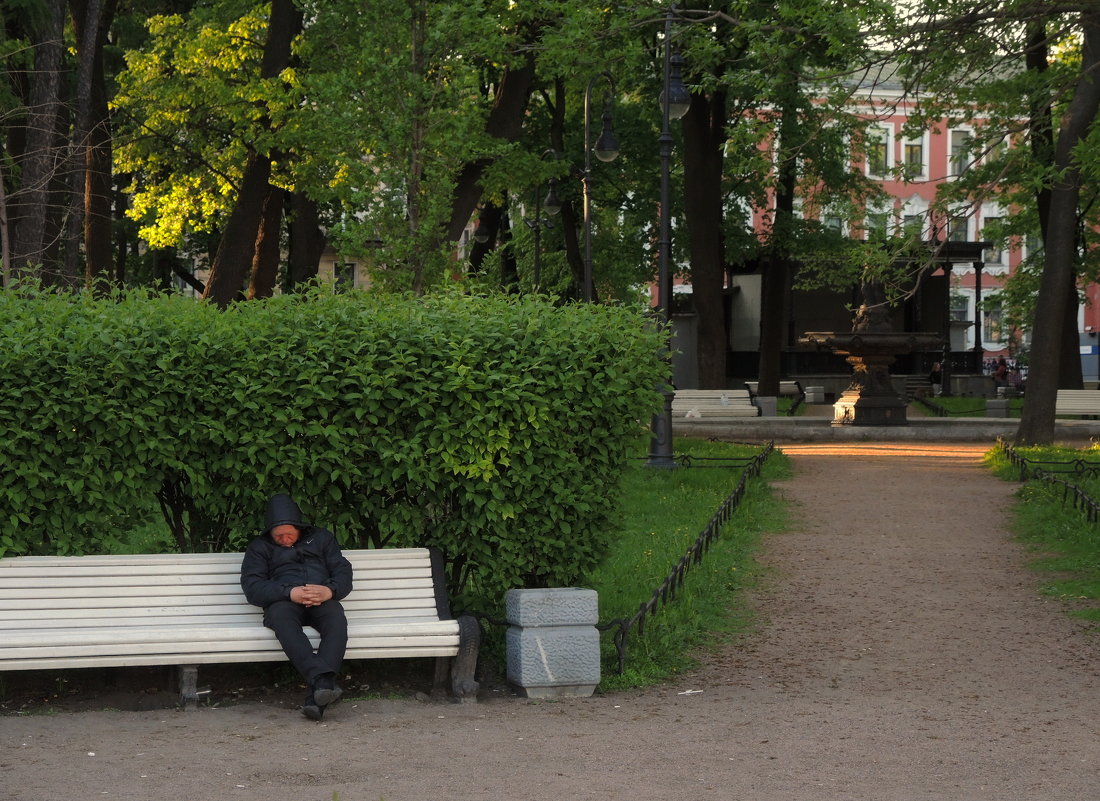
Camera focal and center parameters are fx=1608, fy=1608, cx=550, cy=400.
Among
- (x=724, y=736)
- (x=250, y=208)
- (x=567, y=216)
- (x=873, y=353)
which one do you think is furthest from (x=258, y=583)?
(x=567, y=216)

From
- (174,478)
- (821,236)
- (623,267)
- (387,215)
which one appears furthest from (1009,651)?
(623,267)

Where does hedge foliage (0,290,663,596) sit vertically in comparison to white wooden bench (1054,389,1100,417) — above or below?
above

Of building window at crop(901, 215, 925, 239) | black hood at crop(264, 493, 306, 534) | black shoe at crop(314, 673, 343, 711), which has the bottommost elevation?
black shoe at crop(314, 673, 343, 711)

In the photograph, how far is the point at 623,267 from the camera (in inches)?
1751

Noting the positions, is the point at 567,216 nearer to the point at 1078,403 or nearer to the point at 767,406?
the point at 767,406

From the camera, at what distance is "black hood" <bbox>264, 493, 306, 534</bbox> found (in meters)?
8.48

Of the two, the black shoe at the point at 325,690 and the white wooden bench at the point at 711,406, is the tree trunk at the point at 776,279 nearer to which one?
the white wooden bench at the point at 711,406

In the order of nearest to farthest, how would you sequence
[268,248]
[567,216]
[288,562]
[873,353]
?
1. [288,562]
2. [268,248]
3. [873,353]
4. [567,216]

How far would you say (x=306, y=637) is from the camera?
809 cm

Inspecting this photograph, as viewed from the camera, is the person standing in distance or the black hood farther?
Answer: the black hood

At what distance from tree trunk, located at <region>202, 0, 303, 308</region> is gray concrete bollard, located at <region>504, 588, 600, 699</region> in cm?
1595

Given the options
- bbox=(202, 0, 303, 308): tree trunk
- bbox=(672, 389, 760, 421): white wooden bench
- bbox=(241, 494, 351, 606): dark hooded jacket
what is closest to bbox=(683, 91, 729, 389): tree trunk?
bbox=(672, 389, 760, 421): white wooden bench

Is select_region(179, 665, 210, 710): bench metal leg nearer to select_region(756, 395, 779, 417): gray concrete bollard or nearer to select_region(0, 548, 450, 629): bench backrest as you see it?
select_region(0, 548, 450, 629): bench backrest

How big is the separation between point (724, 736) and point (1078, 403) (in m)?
26.7
